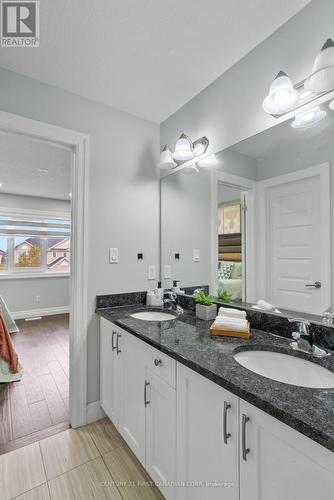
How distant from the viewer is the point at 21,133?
1664mm

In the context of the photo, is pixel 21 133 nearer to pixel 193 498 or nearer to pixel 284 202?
pixel 284 202

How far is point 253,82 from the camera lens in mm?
1480

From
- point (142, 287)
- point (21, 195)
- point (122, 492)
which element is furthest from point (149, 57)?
point (21, 195)

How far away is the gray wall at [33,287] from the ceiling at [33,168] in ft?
0.62

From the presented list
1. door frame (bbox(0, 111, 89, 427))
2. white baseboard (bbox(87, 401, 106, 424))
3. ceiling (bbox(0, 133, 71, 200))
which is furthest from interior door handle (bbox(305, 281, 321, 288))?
ceiling (bbox(0, 133, 71, 200))

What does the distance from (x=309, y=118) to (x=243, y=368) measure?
1197mm

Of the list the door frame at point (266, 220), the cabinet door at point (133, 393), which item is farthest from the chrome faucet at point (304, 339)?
the cabinet door at point (133, 393)

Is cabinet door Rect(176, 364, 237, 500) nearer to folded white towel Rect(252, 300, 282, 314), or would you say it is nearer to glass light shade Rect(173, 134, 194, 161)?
folded white towel Rect(252, 300, 282, 314)

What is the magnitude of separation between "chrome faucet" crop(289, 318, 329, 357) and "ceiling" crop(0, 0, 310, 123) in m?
1.54

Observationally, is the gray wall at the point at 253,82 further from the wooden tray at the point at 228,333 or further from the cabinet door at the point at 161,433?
the cabinet door at the point at 161,433

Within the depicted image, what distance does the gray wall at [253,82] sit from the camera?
1.19 m

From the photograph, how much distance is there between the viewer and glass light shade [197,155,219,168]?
1766 millimetres

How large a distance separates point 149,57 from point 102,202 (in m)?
1.00

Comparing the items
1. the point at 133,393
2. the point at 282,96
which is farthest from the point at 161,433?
the point at 282,96
